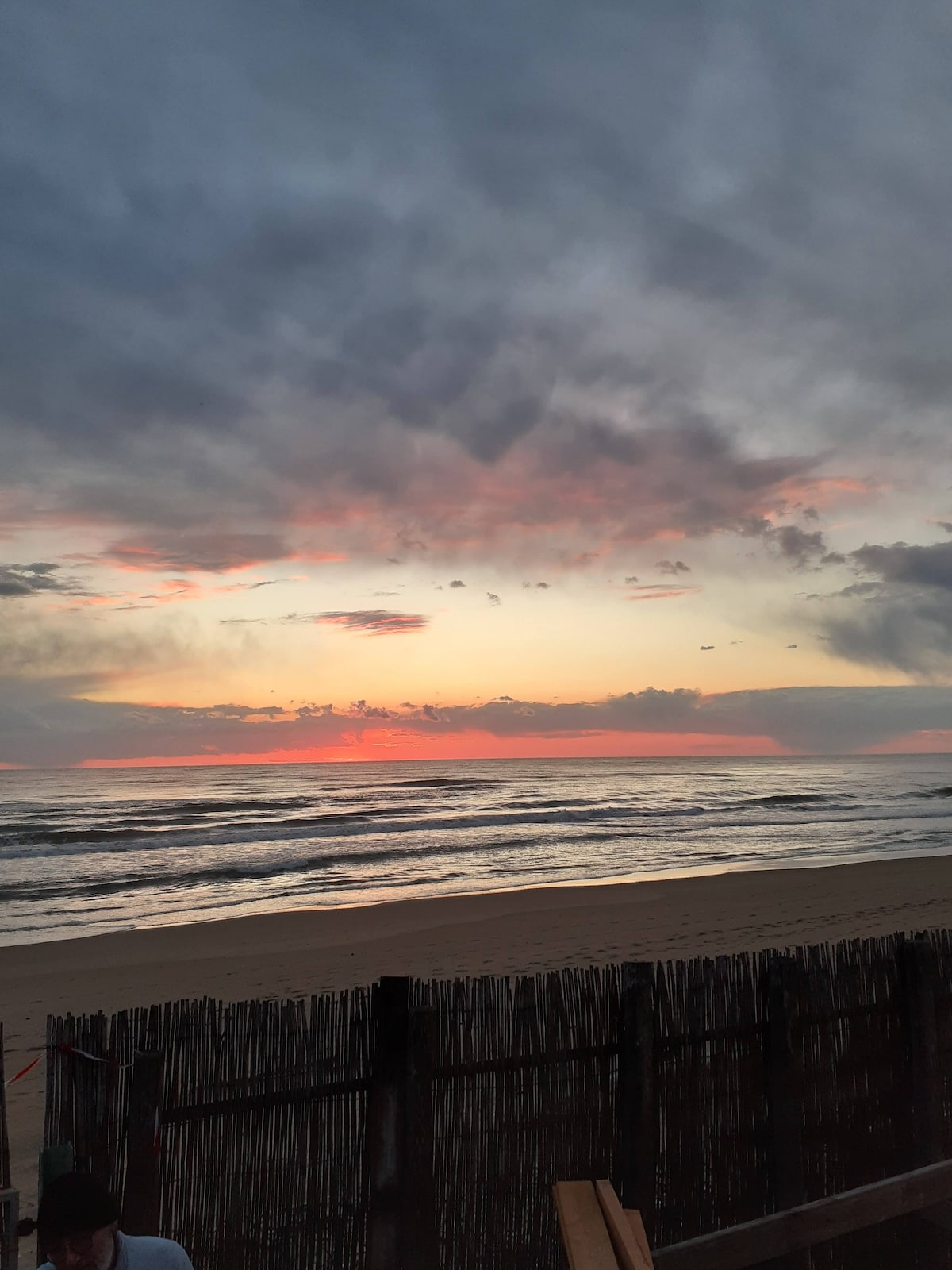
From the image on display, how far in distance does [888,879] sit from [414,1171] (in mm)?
20002

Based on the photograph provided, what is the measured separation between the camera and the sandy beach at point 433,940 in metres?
12.2

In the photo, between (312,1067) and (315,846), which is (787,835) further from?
(312,1067)

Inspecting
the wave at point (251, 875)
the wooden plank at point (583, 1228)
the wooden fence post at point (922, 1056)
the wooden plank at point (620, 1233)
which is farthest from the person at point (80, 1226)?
the wave at point (251, 875)

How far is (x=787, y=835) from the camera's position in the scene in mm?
36531

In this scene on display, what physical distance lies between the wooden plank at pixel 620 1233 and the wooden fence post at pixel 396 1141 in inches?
38.6

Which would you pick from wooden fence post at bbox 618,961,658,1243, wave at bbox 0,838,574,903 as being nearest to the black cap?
wooden fence post at bbox 618,961,658,1243

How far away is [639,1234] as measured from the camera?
141 inches

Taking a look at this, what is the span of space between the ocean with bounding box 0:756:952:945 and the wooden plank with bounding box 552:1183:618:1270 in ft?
55.5

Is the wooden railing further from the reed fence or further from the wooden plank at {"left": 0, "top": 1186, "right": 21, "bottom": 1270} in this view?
the wooden plank at {"left": 0, "top": 1186, "right": 21, "bottom": 1270}

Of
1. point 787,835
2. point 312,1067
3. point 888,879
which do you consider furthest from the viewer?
point 787,835

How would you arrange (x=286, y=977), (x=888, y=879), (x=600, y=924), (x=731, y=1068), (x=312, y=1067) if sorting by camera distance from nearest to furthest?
(x=312, y=1067), (x=731, y=1068), (x=286, y=977), (x=600, y=924), (x=888, y=879)

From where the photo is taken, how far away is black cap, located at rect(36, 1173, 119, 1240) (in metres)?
2.69

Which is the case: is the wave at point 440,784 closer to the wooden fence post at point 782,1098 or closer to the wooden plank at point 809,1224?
the wooden fence post at point 782,1098

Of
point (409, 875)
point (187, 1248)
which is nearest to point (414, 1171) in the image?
point (187, 1248)
